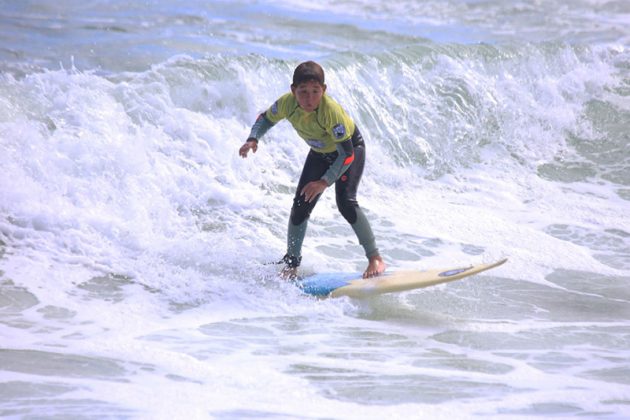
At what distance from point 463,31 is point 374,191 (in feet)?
29.8

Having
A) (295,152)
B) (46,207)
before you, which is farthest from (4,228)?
(295,152)

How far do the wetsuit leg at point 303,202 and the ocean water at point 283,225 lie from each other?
1.19 ft

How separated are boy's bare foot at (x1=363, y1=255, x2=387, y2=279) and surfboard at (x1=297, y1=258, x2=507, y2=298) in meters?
0.04

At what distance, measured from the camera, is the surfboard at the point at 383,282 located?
6117 millimetres

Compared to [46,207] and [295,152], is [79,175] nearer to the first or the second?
[46,207]

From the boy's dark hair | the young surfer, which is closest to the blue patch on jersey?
the young surfer

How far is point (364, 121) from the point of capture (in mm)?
11055

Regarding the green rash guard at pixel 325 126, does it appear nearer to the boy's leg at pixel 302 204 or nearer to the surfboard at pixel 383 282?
the boy's leg at pixel 302 204

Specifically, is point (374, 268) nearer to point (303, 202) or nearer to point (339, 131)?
point (303, 202)

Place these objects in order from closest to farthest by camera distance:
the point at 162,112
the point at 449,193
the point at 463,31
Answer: the point at 162,112
the point at 449,193
the point at 463,31

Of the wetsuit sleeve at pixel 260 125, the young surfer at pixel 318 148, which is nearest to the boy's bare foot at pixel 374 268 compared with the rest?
the young surfer at pixel 318 148

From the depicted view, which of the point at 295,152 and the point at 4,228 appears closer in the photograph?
the point at 4,228

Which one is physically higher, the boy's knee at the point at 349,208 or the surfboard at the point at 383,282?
the boy's knee at the point at 349,208

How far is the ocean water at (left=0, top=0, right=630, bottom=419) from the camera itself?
182 inches
